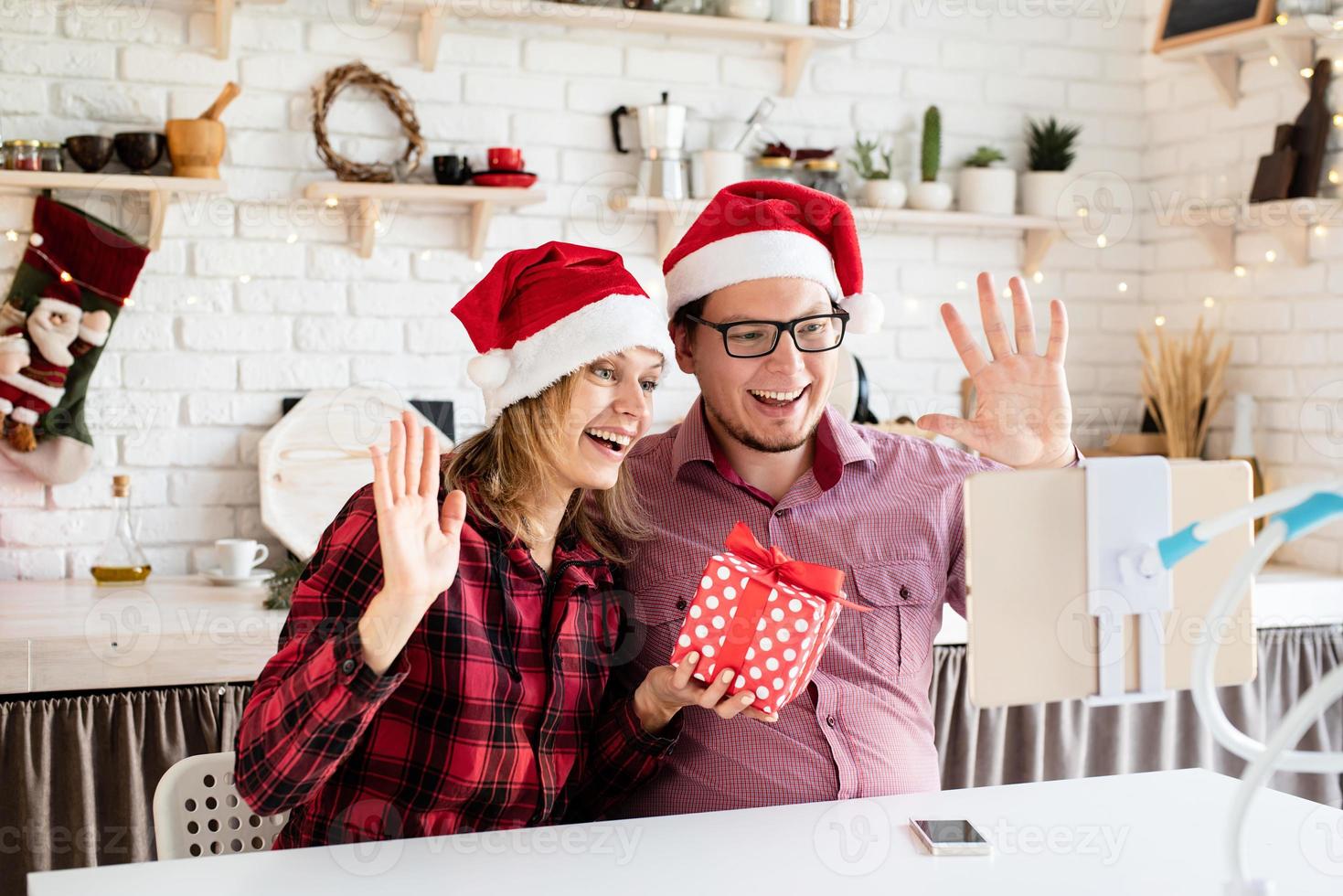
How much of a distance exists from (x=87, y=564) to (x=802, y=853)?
2.21m

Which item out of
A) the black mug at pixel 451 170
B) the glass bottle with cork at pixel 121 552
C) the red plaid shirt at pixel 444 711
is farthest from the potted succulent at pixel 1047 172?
the glass bottle with cork at pixel 121 552

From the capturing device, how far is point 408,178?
3133mm

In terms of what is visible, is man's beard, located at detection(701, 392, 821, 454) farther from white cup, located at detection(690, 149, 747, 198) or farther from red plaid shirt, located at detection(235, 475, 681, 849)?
white cup, located at detection(690, 149, 747, 198)

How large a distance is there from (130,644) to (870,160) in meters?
2.19

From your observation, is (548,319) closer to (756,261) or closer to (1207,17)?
(756,261)

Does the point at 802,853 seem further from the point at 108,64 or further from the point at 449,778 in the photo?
the point at 108,64

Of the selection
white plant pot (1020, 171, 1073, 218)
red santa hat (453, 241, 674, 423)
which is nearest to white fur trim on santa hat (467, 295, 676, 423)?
red santa hat (453, 241, 674, 423)

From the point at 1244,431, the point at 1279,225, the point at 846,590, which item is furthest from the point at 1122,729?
the point at 846,590

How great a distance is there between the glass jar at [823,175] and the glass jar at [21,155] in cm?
182

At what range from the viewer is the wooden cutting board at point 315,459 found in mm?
2979

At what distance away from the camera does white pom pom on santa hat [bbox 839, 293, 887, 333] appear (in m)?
1.97

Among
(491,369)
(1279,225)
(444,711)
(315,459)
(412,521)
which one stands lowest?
(444,711)

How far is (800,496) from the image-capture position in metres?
1.90

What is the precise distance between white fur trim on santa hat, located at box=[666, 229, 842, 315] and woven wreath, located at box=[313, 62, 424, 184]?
1.31 meters
